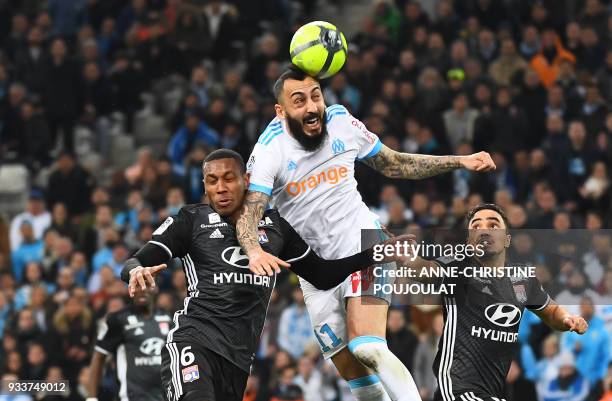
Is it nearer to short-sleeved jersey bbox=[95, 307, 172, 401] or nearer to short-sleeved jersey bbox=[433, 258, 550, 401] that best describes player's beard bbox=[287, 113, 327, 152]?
short-sleeved jersey bbox=[433, 258, 550, 401]

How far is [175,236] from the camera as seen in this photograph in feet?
29.5

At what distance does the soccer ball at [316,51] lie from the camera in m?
9.59

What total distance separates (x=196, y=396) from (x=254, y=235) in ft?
3.74

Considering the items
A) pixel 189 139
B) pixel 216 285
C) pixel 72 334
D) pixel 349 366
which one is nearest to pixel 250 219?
pixel 216 285

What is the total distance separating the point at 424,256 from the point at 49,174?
1146 cm

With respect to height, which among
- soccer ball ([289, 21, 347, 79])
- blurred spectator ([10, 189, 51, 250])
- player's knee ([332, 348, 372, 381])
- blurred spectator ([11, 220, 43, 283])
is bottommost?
player's knee ([332, 348, 372, 381])

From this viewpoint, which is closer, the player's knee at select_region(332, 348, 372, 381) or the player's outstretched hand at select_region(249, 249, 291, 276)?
the player's outstretched hand at select_region(249, 249, 291, 276)

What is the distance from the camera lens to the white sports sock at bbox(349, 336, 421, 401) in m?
9.05

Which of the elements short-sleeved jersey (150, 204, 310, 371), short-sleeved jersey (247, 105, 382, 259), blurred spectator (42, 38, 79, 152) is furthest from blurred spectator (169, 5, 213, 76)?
short-sleeved jersey (150, 204, 310, 371)

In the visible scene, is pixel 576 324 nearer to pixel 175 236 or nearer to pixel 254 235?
pixel 254 235

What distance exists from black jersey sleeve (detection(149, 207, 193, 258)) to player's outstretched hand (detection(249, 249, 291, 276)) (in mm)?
572

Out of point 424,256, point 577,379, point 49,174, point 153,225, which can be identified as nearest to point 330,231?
point 424,256

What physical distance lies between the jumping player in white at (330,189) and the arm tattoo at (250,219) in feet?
0.06

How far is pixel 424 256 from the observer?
373 inches
